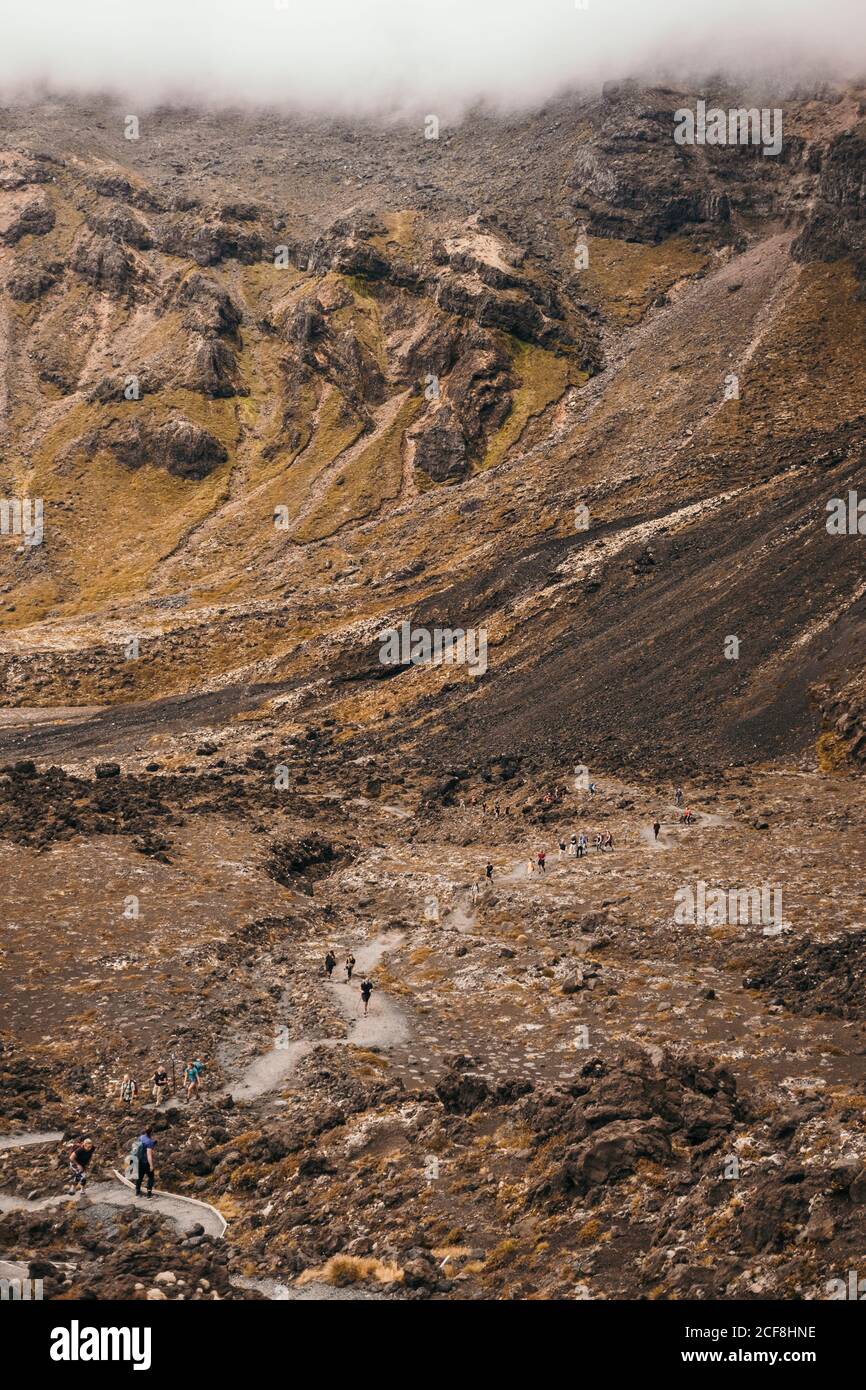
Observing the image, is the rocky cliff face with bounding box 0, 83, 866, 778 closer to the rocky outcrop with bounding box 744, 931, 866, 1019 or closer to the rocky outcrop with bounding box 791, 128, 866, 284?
the rocky outcrop with bounding box 791, 128, 866, 284

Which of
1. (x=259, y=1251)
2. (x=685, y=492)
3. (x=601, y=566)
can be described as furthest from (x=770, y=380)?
(x=259, y=1251)

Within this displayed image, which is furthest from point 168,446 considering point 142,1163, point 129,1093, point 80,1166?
point 142,1163

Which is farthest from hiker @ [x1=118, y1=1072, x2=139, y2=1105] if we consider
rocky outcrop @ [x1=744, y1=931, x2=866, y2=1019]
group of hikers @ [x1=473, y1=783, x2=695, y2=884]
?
group of hikers @ [x1=473, y1=783, x2=695, y2=884]

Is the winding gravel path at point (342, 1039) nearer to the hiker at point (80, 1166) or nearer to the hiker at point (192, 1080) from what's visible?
the hiker at point (192, 1080)

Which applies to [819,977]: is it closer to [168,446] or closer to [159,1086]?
[159,1086]

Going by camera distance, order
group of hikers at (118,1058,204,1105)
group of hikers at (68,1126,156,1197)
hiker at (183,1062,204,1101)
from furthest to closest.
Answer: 1. hiker at (183,1062,204,1101)
2. group of hikers at (118,1058,204,1105)
3. group of hikers at (68,1126,156,1197)

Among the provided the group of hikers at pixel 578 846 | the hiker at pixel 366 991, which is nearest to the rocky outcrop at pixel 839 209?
the group of hikers at pixel 578 846
